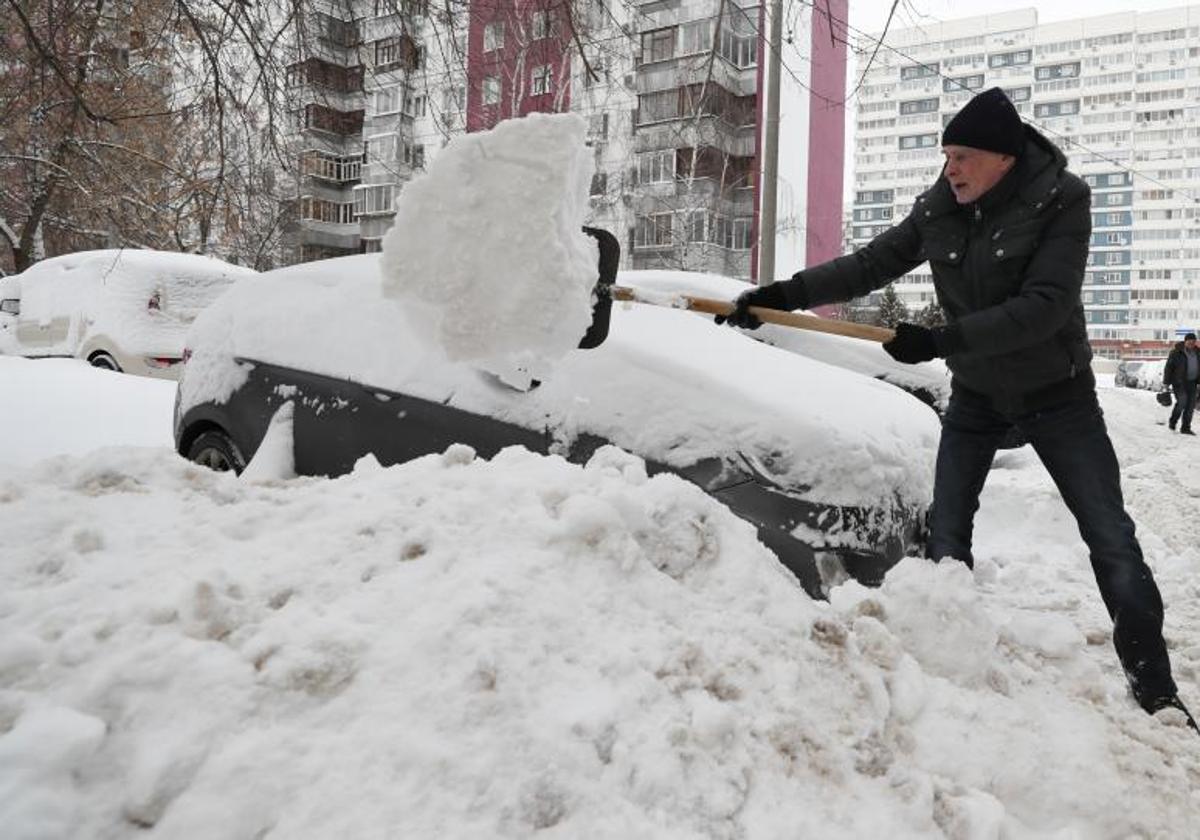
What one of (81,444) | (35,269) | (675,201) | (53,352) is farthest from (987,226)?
(675,201)

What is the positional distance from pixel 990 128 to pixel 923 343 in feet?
2.27

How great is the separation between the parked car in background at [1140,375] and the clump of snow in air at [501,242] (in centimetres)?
3983

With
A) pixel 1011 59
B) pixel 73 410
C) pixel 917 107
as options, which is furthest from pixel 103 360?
pixel 917 107

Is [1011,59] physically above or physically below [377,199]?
above

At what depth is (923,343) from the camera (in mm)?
2713

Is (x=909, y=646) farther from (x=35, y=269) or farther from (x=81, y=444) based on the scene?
(x=35, y=269)

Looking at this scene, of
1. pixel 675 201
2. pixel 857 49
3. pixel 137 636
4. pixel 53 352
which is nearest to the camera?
pixel 137 636

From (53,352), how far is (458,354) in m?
10.0

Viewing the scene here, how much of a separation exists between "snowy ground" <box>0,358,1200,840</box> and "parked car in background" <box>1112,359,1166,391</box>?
131 ft

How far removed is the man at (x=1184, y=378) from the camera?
14.9m

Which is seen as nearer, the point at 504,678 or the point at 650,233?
the point at 504,678

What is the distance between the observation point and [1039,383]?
2730 mm

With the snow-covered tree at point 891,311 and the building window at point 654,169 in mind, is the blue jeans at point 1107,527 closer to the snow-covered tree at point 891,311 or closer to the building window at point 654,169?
the building window at point 654,169

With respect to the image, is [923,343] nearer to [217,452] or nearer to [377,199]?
[217,452]
